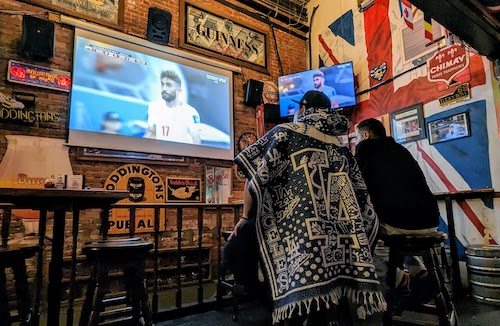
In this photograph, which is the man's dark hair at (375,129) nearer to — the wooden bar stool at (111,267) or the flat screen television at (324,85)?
the wooden bar stool at (111,267)

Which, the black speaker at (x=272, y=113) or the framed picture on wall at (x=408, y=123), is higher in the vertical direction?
the black speaker at (x=272, y=113)

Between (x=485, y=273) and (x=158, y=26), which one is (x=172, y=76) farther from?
(x=485, y=273)

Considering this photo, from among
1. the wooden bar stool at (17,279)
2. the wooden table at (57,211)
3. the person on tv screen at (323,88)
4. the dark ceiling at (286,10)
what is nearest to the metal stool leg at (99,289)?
the wooden table at (57,211)

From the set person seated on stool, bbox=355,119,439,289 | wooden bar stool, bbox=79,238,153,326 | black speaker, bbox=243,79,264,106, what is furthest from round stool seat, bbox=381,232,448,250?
black speaker, bbox=243,79,264,106

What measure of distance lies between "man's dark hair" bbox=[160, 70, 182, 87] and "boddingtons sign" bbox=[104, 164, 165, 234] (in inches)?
50.0

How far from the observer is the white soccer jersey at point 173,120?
160 inches

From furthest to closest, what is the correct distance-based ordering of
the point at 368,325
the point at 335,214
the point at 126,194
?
the point at 368,325 → the point at 126,194 → the point at 335,214

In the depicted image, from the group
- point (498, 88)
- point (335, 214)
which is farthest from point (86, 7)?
point (498, 88)

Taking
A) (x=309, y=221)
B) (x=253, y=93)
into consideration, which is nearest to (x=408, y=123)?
(x=253, y=93)

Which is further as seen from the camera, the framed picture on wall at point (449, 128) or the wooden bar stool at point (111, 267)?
the framed picture on wall at point (449, 128)

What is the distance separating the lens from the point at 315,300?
126 centimetres

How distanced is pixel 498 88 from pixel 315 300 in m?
3.01

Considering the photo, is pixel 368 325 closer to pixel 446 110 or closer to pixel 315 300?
pixel 315 300

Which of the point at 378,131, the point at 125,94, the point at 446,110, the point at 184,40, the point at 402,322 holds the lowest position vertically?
the point at 402,322
